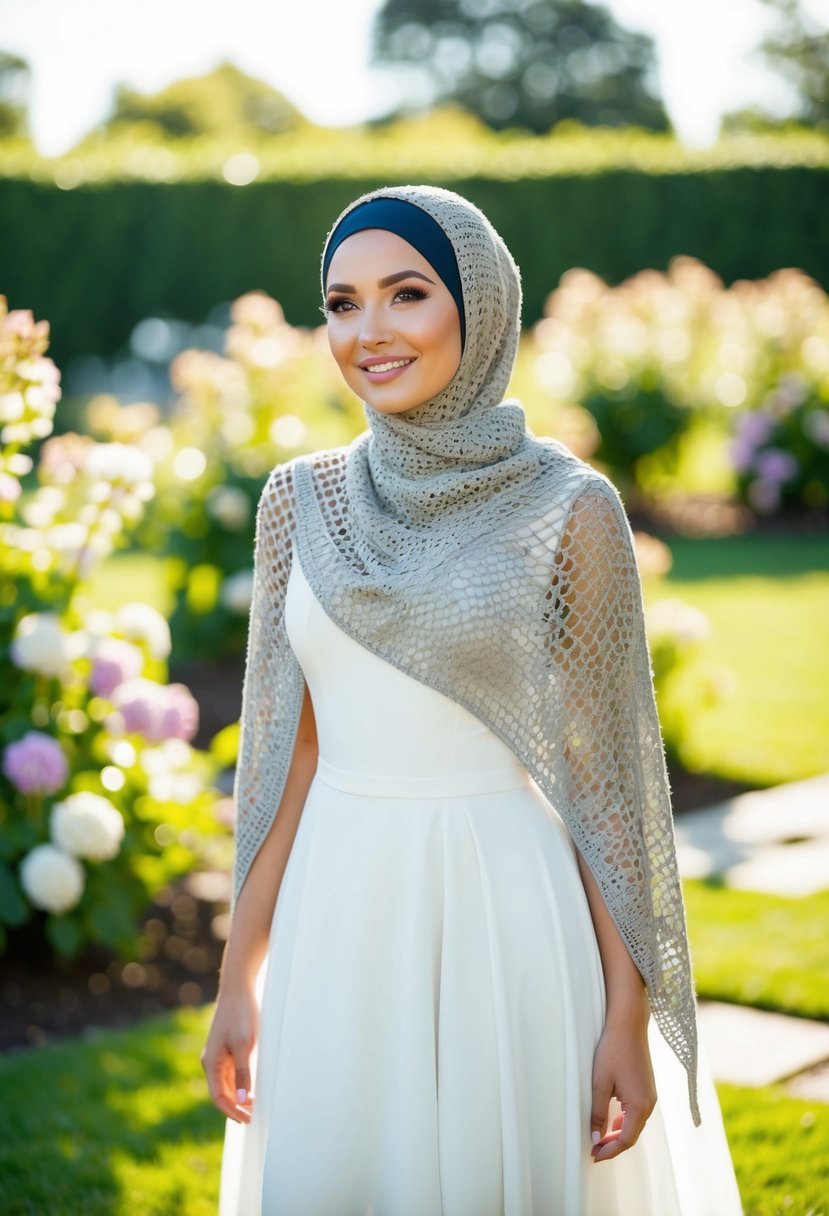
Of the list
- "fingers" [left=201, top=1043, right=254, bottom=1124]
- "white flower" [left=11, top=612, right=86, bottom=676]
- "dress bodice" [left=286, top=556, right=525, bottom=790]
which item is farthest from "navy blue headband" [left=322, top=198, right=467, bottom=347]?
"white flower" [left=11, top=612, right=86, bottom=676]

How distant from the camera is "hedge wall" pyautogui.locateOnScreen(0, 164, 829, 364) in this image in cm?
1770

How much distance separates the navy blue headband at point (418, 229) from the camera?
1.97m

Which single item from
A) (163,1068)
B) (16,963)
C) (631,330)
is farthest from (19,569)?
(631,330)

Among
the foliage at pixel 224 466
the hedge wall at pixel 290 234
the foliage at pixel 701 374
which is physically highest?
the hedge wall at pixel 290 234

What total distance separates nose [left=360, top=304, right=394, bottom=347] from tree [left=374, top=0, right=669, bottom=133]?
55296 millimetres

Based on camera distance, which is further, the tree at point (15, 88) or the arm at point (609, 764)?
the tree at point (15, 88)

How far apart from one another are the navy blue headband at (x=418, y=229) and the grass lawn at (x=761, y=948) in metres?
2.33

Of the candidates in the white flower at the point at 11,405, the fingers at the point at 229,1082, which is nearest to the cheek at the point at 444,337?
the fingers at the point at 229,1082

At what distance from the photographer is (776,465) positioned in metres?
11.1

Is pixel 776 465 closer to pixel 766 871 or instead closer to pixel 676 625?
pixel 676 625

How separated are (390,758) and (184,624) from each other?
16.4ft

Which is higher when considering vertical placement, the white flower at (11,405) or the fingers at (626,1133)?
the white flower at (11,405)

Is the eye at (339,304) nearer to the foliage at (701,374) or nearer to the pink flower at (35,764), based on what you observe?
the pink flower at (35,764)

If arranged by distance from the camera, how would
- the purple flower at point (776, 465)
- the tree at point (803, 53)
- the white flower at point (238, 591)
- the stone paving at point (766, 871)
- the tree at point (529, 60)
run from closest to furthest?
the stone paving at point (766, 871)
the white flower at point (238, 591)
the purple flower at point (776, 465)
the tree at point (803, 53)
the tree at point (529, 60)
